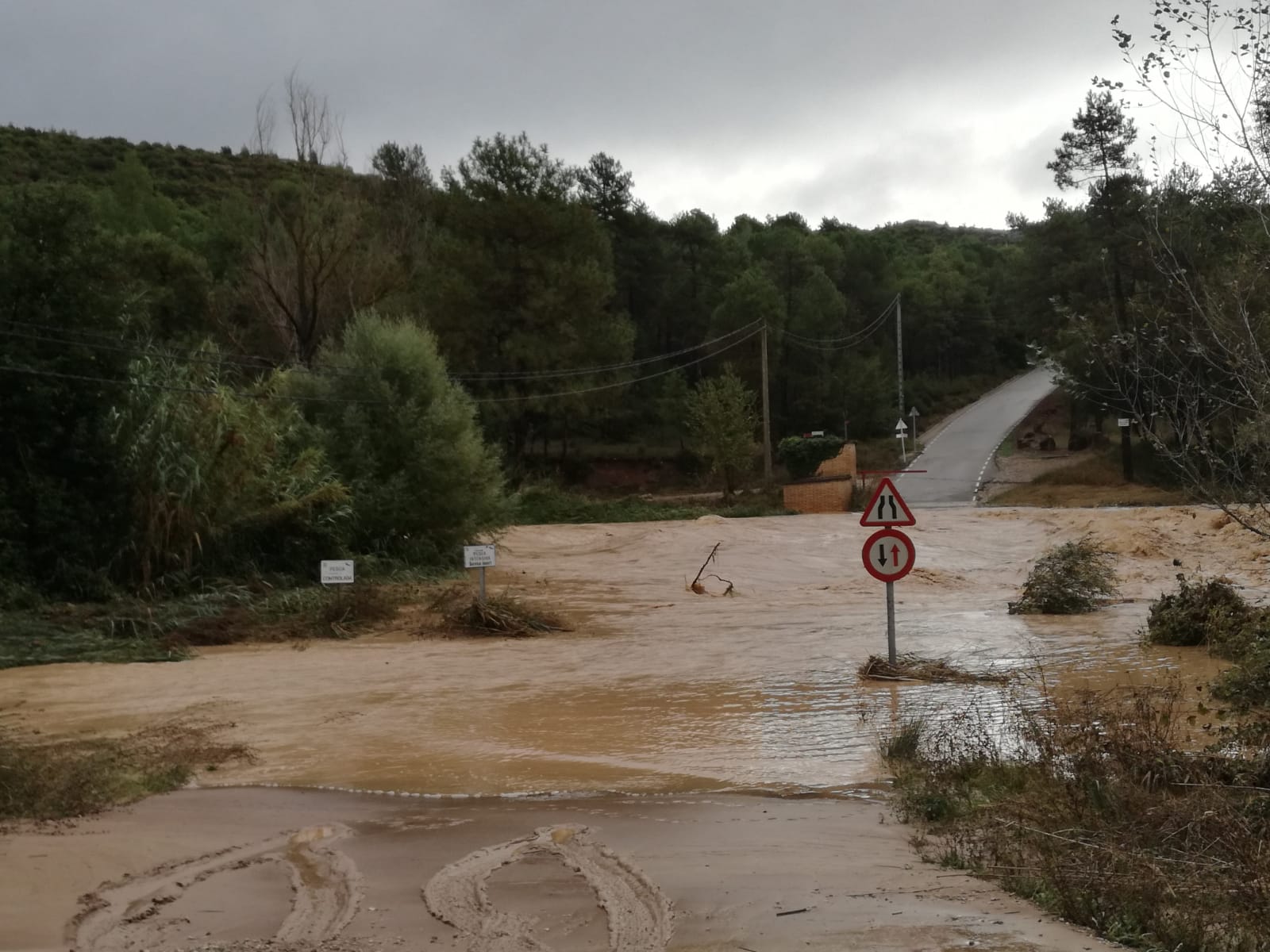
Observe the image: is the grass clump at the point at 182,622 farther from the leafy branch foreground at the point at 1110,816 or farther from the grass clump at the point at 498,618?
the leafy branch foreground at the point at 1110,816

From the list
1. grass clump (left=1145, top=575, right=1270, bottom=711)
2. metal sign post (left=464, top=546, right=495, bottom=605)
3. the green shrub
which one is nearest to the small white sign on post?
metal sign post (left=464, top=546, right=495, bottom=605)

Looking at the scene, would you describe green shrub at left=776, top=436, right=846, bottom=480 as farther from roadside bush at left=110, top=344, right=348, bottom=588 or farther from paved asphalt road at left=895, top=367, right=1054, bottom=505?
roadside bush at left=110, top=344, right=348, bottom=588

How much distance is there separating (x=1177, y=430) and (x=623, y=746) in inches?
229

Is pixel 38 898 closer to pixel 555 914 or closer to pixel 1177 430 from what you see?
pixel 555 914

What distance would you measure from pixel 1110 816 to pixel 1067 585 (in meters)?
14.9

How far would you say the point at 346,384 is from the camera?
3156 centimetres

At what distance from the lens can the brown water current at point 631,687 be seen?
36.4 feet

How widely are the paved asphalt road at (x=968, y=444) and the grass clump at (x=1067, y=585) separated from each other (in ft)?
84.0

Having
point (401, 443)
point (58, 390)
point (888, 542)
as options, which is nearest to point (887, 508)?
point (888, 542)

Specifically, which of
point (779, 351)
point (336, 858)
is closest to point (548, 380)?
point (779, 351)

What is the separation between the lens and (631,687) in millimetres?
15719

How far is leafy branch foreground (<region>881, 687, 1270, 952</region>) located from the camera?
5891 mm

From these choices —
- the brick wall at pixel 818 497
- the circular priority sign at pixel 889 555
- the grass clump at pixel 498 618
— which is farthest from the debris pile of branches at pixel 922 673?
the brick wall at pixel 818 497

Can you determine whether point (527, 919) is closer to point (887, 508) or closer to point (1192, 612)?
point (887, 508)
